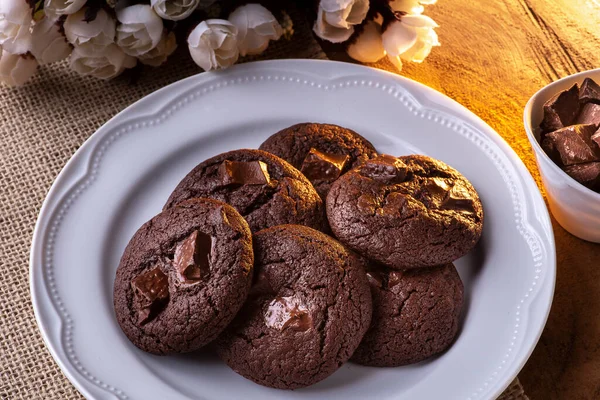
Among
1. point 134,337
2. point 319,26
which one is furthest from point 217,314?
point 319,26

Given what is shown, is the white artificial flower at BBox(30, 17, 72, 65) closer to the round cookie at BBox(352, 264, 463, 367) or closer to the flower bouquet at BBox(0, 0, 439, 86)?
the flower bouquet at BBox(0, 0, 439, 86)

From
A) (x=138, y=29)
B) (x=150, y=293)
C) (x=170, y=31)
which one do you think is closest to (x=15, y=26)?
A: (x=138, y=29)

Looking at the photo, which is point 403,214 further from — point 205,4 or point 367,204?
point 205,4

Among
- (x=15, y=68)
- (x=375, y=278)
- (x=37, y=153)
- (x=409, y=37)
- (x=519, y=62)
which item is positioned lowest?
(x=37, y=153)

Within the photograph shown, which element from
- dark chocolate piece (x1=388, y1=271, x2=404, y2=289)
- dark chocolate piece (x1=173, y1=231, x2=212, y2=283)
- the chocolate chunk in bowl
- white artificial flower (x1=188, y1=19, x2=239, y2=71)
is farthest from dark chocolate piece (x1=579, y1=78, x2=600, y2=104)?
dark chocolate piece (x1=173, y1=231, x2=212, y2=283)

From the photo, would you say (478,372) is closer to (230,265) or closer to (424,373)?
(424,373)
